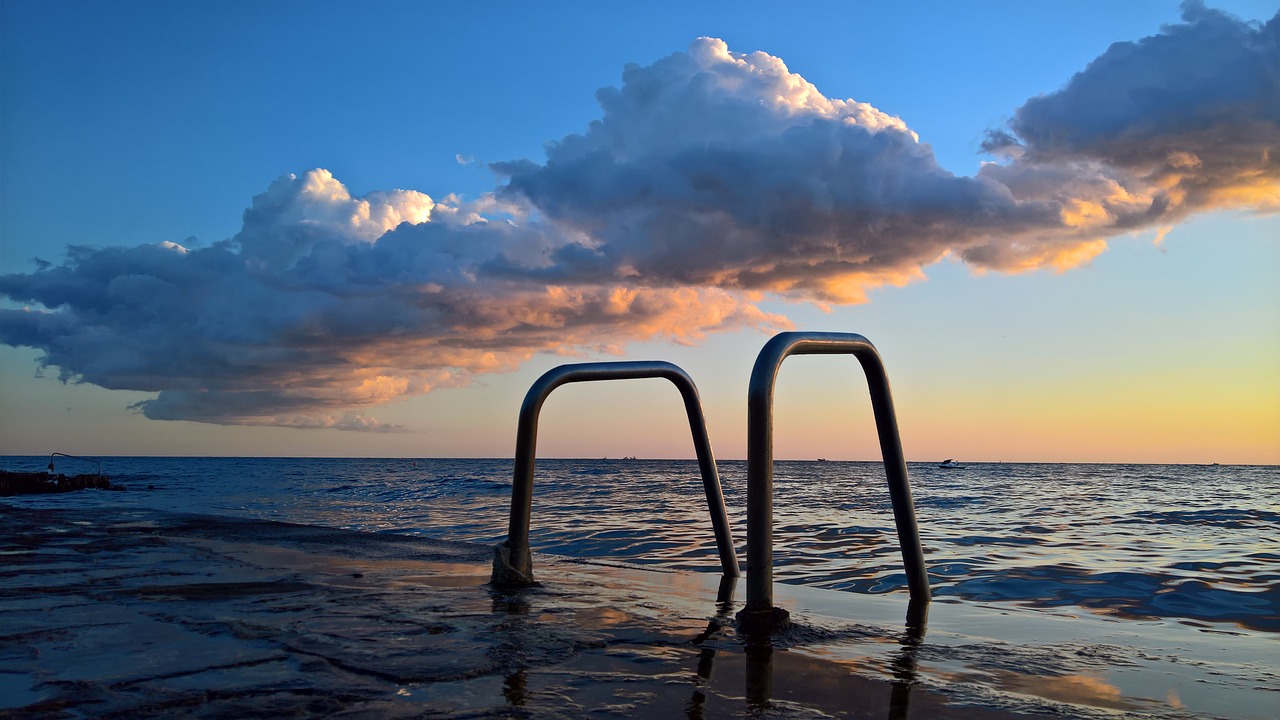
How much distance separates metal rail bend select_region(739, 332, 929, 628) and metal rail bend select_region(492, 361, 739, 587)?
1.12 metres

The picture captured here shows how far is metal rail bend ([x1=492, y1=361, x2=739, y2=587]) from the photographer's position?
4.81m

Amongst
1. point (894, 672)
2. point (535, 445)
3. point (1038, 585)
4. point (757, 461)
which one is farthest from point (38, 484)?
point (894, 672)

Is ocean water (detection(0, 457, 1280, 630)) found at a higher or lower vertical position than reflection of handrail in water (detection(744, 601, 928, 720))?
lower

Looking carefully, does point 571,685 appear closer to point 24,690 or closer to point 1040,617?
point 24,690

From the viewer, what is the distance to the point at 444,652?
341cm

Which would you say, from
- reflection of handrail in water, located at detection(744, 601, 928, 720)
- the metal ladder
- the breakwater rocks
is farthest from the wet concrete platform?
the breakwater rocks

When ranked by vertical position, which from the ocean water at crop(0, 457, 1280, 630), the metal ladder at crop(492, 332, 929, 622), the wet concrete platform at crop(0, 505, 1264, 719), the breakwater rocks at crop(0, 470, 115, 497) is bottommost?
the breakwater rocks at crop(0, 470, 115, 497)

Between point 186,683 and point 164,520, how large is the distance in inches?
442

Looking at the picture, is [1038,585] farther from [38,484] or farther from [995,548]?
[38,484]

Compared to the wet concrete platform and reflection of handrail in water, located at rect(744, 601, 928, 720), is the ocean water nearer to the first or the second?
the wet concrete platform

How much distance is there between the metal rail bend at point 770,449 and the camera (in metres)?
3.80

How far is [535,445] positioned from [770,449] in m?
1.70

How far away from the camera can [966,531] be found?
41.6 feet

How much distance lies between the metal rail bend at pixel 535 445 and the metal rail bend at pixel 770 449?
→ 1.12 m
